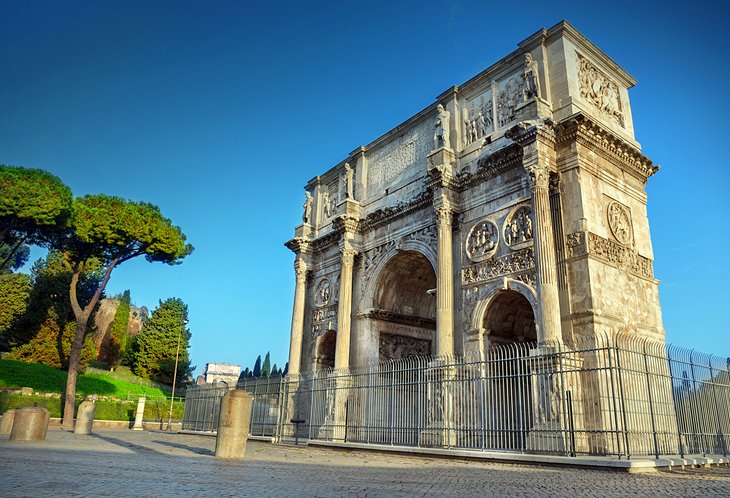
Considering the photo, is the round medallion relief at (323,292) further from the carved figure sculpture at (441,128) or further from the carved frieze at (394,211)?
the carved figure sculpture at (441,128)

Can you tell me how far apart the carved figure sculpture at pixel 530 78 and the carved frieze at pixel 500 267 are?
438 centimetres

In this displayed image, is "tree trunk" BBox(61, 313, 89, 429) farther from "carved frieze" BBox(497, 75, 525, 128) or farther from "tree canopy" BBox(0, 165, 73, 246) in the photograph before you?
"carved frieze" BBox(497, 75, 525, 128)

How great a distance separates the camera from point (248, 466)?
7965 mm

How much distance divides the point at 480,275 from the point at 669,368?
5.56m

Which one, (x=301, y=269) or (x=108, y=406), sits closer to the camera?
(x=301, y=269)

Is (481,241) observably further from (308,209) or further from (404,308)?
(308,209)

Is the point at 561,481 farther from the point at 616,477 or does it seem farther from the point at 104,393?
the point at 104,393

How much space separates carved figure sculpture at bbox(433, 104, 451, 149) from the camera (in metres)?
17.4

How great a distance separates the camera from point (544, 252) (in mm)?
13133

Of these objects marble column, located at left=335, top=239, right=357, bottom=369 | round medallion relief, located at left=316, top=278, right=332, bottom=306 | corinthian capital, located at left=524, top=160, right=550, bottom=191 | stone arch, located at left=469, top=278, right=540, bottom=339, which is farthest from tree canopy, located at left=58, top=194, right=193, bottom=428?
corinthian capital, located at left=524, top=160, right=550, bottom=191

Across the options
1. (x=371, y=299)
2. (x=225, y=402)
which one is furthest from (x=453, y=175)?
(x=225, y=402)

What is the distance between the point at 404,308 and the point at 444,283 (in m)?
4.89

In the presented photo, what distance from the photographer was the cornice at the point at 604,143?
45.8 feet

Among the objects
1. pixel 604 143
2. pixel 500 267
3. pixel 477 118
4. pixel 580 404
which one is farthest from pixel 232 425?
pixel 477 118
